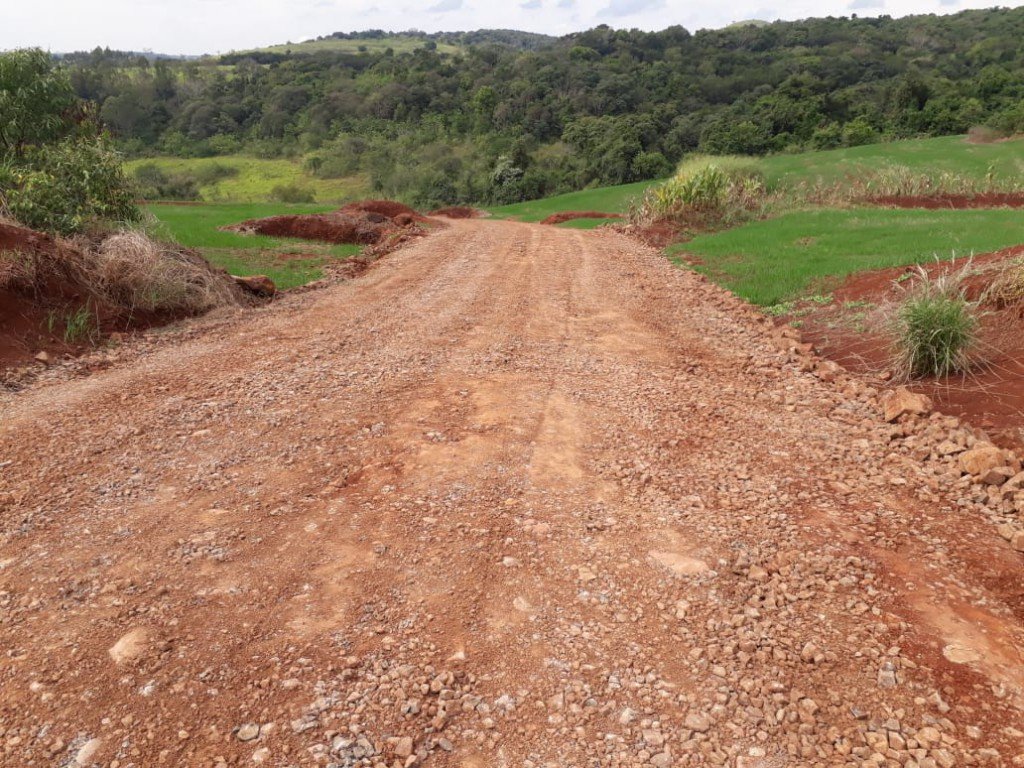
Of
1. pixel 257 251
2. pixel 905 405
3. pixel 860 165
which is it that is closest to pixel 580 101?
pixel 860 165

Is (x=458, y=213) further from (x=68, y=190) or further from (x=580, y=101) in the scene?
(x=580, y=101)

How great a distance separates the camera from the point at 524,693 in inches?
106

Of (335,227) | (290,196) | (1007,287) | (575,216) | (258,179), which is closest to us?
(1007,287)

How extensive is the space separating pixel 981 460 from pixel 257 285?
9.64m

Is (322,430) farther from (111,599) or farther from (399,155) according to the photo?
(399,155)

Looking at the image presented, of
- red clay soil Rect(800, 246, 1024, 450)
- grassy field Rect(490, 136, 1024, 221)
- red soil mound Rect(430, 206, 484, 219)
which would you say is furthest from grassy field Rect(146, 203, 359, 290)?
grassy field Rect(490, 136, 1024, 221)

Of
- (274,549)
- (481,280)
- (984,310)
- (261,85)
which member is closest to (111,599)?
(274,549)

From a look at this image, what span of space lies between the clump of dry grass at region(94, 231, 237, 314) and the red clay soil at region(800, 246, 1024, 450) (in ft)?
26.7

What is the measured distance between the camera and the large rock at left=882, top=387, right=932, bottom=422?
530 cm

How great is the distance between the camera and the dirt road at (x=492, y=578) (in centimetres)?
251

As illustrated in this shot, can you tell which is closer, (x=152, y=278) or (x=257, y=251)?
(x=152, y=278)

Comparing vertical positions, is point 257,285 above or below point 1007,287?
below

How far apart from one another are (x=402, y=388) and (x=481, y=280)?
5.95 m

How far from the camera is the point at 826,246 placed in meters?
13.4
